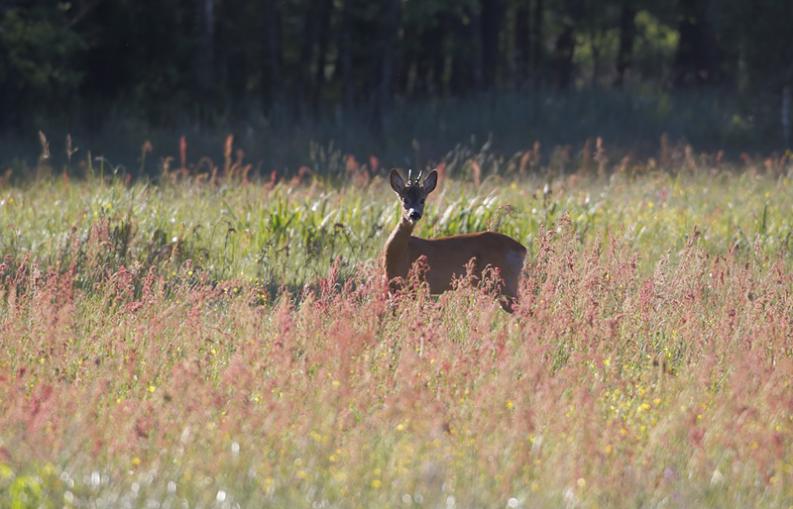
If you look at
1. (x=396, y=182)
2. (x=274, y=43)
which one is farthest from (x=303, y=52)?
(x=396, y=182)

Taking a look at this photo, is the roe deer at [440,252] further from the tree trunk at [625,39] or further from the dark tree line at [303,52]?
the tree trunk at [625,39]

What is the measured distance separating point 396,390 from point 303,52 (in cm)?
2709

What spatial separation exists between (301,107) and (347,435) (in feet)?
77.7

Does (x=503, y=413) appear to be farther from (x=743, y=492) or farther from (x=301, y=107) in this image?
(x=301, y=107)

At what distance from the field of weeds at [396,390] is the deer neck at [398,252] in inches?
25.7

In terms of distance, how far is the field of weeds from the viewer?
15.9ft

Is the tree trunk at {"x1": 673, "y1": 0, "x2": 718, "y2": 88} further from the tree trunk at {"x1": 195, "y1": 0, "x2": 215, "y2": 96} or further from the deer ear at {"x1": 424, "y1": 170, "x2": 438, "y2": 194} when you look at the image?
the deer ear at {"x1": 424, "y1": 170, "x2": 438, "y2": 194}

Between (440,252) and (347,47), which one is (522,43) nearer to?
(347,47)

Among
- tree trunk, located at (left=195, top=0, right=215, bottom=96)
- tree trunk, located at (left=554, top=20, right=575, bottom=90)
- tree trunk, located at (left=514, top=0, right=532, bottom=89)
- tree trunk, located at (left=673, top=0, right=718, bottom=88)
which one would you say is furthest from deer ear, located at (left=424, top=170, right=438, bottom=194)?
tree trunk, located at (left=554, top=20, right=575, bottom=90)

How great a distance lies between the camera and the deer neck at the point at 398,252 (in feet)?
26.6

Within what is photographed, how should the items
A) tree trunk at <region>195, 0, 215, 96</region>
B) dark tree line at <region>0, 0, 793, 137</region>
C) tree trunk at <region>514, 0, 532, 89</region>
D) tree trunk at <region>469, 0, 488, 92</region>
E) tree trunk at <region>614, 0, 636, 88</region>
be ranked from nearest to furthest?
dark tree line at <region>0, 0, 793, 137</region>
tree trunk at <region>195, 0, 215, 96</region>
tree trunk at <region>469, 0, 488, 92</region>
tree trunk at <region>514, 0, 532, 89</region>
tree trunk at <region>614, 0, 636, 88</region>

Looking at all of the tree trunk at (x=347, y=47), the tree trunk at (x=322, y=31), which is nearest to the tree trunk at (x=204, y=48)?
the tree trunk at (x=347, y=47)

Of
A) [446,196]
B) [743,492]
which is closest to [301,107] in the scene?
[446,196]

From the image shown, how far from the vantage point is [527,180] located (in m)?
15.0
